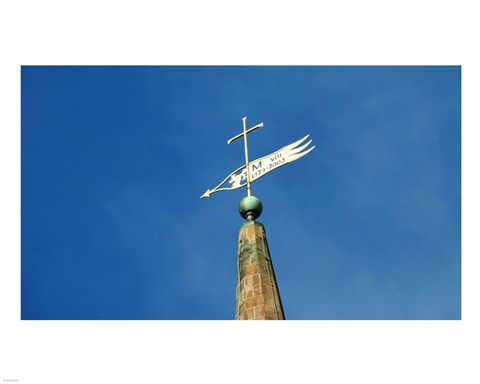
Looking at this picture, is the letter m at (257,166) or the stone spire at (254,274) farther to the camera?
the letter m at (257,166)

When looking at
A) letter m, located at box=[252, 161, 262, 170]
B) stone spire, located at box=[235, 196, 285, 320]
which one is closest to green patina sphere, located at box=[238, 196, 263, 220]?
stone spire, located at box=[235, 196, 285, 320]

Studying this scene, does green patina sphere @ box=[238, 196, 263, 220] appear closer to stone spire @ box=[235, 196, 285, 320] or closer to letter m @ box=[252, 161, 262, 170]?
stone spire @ box=[235, 196, 285, 320]

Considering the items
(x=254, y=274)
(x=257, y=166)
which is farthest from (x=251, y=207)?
(x=254, y=274)

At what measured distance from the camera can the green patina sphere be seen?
20.6m

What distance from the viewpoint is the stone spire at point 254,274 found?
17938 mm

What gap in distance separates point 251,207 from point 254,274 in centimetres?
221

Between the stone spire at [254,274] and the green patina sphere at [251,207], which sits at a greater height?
→ the green patina sphere at [251,207]

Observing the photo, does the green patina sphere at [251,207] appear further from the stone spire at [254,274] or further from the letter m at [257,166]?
the letter m at [257,166]

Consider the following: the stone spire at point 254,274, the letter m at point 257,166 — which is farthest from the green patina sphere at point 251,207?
the letter m at point 257,166
